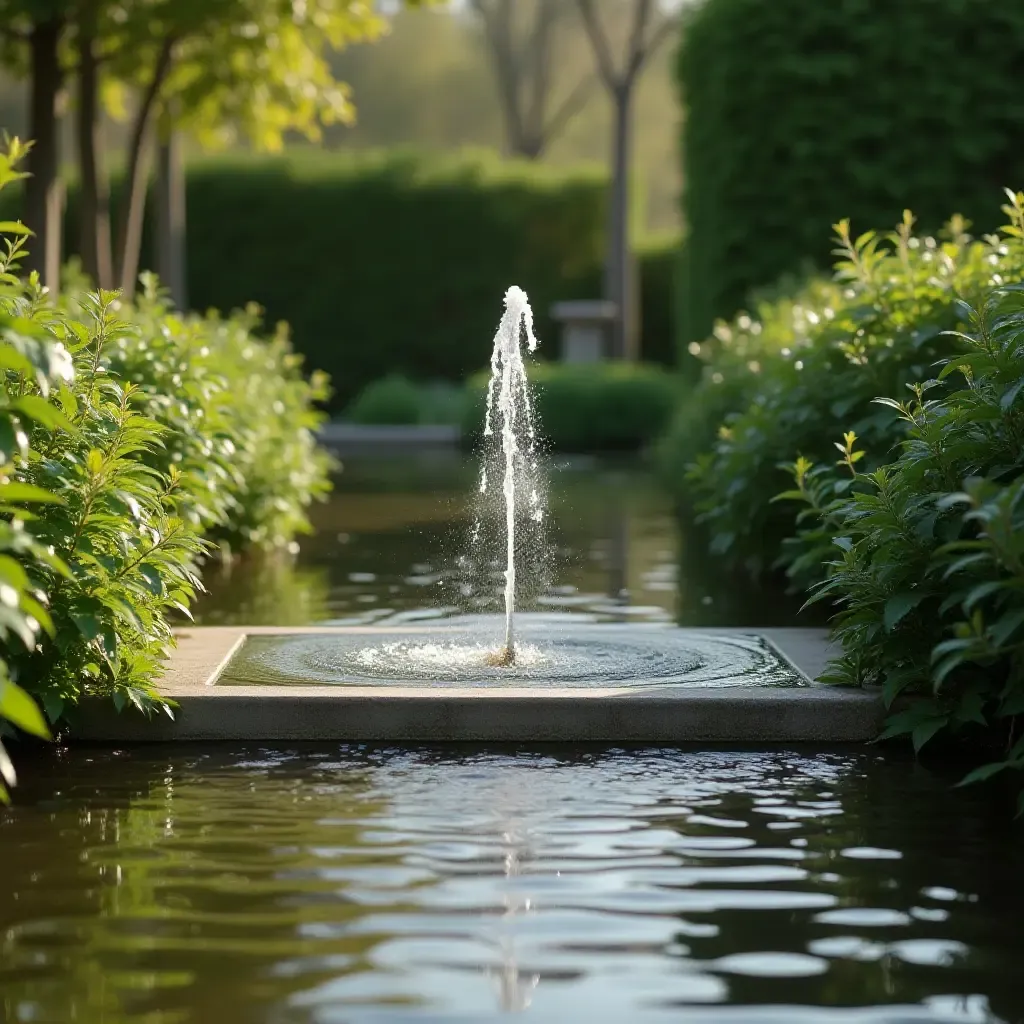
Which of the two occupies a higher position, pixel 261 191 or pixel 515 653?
pixel 261 191

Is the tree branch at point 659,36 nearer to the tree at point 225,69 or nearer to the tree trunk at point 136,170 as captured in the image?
the tree at point 225,69

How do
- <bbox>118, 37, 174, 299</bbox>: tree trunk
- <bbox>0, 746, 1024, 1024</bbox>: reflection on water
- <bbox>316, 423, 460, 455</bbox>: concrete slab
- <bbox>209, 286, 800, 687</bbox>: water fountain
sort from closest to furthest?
1. <bbox>0, 746, 1024, 1024</bbox>: reflection on water
2. <bbox>209, 286, 800, 687</bbox>: water fountain
3. <bbox>118, 37, 174, 299</bbox>: tree trunk
4. <bbox>316, 423, 460, 455</bbox>: concrete slab

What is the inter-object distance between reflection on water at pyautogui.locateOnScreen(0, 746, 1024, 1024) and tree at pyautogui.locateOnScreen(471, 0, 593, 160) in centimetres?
3860

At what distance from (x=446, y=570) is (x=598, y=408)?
11.7 metres

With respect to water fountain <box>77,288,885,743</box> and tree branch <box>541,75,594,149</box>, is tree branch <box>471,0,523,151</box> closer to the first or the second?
tree branch <box>541,75,594,149</box>

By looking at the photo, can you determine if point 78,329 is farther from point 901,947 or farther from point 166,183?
point 166,183

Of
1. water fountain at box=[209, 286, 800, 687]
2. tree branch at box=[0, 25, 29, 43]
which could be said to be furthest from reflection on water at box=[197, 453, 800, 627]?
tree branch at box=[0, 25, 29, 43]

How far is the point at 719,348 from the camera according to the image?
15.2m

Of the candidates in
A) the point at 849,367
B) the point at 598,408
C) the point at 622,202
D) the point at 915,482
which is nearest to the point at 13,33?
the point at 598,408

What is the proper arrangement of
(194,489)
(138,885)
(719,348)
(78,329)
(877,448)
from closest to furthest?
(138,885) < (78,329) < (194,489) < (877,448) < (719,348)

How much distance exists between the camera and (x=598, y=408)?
22.8 meters

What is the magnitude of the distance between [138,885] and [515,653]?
2.93m

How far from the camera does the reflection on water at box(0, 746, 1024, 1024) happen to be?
3844 millimetres

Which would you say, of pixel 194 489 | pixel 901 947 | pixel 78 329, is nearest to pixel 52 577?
pixel 78 329
